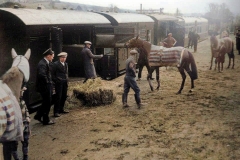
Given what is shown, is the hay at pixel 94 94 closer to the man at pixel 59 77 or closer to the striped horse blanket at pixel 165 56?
the man at pixel 59 77

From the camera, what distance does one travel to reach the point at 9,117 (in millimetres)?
3229

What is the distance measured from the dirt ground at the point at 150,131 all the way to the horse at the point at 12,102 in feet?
5.48

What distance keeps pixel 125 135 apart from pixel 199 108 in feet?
9.40

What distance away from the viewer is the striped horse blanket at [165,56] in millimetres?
8977

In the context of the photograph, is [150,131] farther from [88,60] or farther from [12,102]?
[88,60]

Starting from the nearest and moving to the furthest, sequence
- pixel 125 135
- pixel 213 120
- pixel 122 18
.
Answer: pixel 125 135, pixel 213 120, pixel 122 18

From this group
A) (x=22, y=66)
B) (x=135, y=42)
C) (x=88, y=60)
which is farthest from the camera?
(x=135, y=42)

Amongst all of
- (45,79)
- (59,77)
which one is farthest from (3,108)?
(59,77)

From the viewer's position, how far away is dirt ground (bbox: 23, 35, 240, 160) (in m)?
4.97

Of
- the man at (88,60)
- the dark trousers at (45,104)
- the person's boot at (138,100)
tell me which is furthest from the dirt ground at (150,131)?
the man at (88,60)

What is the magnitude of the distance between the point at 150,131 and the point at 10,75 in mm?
3548

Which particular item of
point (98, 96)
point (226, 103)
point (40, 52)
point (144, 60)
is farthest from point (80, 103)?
point (226, 103)

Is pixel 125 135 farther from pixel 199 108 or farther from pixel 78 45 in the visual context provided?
pixel 78 45

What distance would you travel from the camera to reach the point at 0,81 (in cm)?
337
